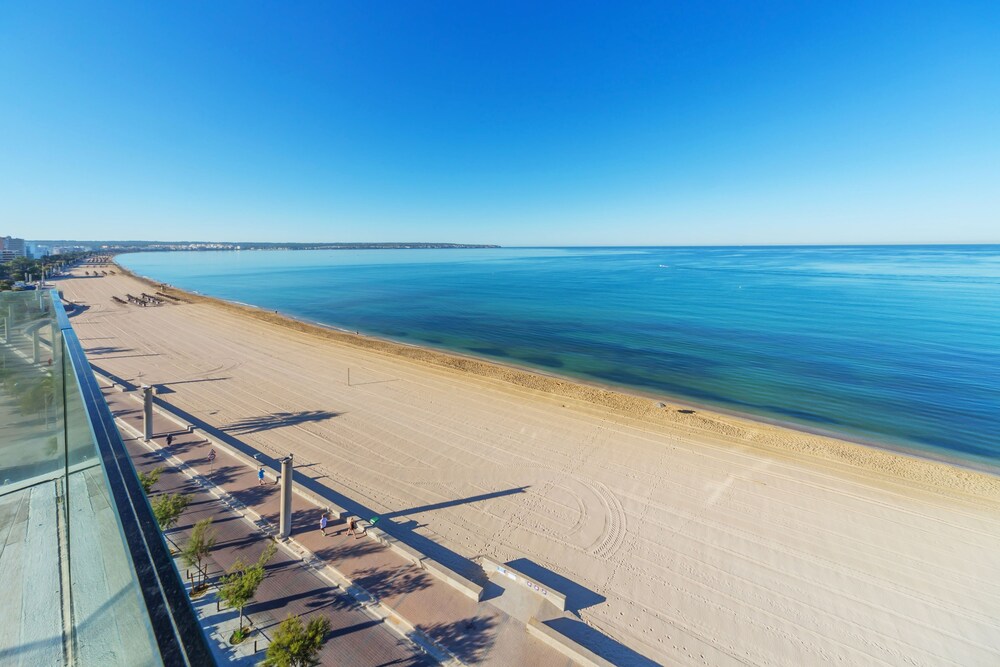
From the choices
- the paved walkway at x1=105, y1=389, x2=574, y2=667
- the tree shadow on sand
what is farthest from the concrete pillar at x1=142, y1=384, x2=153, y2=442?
the paved walkway at x1=105, y1=389, x2=574, y2=667

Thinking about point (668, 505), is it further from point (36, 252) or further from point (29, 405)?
point (36, 252)

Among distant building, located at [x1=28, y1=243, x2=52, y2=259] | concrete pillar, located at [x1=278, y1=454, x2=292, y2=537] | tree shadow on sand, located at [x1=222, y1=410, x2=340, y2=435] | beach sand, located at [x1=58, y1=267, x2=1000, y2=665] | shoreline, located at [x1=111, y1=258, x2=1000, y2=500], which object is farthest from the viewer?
distant building, located at [x1=28, y1=243, x2=52, y2=259]

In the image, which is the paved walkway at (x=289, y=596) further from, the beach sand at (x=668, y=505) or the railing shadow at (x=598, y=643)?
the railing shadow at (x=598, y=643)

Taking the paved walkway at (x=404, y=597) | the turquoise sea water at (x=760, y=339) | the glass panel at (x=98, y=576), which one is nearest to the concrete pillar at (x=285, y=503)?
the paved walkway at (x=404, y=597)

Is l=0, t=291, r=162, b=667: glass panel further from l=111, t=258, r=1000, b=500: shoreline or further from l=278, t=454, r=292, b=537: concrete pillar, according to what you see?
l=111, t=258, r=1000, b=500: shoreline

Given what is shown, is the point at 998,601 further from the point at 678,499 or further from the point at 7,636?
the point at 7,636

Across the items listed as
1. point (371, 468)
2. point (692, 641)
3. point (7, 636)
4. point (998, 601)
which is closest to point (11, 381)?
→ point (7, 636)
